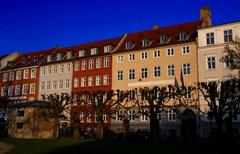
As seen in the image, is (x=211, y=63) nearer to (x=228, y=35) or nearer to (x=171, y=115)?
(x=228, y=35)

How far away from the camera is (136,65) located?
186 ft

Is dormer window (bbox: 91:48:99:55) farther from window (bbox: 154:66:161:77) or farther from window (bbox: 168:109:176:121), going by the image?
window (bbox: 168:109:176:121)

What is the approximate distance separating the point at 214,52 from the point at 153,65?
10072 mm

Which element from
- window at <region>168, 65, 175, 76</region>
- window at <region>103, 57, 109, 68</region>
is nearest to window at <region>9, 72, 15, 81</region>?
window at <region>103, 57, 109, 68</region>

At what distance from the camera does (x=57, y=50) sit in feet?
250

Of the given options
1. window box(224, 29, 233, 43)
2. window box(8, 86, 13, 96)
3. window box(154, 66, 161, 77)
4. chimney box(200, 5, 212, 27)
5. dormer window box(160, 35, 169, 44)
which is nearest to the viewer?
window box(224, 29, 233, 43)

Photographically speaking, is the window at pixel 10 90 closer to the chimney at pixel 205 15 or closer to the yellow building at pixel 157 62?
the yellow building at pixel 157 62

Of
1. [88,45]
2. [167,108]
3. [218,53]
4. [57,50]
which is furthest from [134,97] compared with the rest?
[57,50]

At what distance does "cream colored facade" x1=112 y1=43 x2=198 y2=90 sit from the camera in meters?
51.1

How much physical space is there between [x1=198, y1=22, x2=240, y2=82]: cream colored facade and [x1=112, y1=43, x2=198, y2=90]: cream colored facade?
1310 millimetres

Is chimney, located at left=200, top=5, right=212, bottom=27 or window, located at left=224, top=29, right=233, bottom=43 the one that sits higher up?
chimney, located at left=200, top=5, right=212, bottom=27

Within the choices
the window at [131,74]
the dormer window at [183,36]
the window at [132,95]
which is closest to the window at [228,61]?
the dormer window at [183,36]

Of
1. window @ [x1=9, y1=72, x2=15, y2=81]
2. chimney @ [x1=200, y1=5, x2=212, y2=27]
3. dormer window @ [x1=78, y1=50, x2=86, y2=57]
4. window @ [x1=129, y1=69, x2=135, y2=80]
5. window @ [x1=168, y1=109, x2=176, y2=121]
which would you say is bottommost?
window @ [x1=168, y1=109, x2=176, y2=121]

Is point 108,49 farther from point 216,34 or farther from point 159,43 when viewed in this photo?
point 216,34
